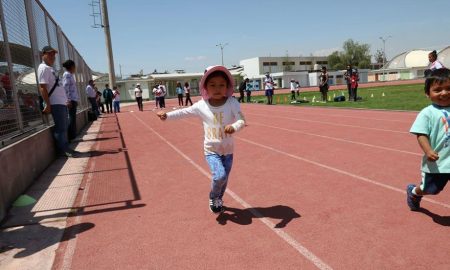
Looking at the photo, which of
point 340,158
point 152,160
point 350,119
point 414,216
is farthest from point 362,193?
point 350,119

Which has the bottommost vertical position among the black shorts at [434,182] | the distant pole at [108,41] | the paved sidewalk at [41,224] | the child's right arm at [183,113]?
the paved sidewalk at [41,224]

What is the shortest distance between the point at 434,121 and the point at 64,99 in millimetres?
7079

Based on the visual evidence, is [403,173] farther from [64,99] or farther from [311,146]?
[64,99]

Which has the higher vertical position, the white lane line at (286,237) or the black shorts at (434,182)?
the black shorts at (434,182)

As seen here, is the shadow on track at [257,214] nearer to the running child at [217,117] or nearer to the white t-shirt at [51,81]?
the running child at [217,117]

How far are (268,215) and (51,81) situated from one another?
18.6ft

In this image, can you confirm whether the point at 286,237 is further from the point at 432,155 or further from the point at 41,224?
the point at 41,224

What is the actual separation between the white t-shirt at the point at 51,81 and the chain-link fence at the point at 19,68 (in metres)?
0.25

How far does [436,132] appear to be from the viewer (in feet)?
12.1

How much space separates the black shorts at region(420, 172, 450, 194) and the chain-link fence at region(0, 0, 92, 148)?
5.36 meters

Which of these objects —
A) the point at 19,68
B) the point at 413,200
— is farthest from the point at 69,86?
A: the point at 413,200

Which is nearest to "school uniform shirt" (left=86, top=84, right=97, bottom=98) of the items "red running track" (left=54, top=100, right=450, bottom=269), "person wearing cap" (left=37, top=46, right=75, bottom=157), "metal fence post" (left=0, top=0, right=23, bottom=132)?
"person wearing cap" (left=37, top=46, right=75, bottom=157)

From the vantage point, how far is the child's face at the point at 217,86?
422cm

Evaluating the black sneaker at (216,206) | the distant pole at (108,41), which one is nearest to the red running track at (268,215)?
the black sneaker at (216,206)
